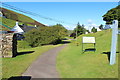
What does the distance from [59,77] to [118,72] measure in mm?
3604

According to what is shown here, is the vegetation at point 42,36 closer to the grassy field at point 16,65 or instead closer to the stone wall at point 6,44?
the grassy field at point 16,65

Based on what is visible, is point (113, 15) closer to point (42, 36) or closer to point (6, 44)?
point (42, 36)

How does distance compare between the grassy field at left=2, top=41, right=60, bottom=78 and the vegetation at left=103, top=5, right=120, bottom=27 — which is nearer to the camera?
the grassy field at left=2, top=41, right=60, bottom=78

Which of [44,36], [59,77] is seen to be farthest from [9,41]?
[44,36]

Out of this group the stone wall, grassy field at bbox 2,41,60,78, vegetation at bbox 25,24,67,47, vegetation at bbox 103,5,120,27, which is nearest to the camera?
grassy field at bbox 2,41,60,78

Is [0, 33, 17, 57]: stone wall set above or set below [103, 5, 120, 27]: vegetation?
below

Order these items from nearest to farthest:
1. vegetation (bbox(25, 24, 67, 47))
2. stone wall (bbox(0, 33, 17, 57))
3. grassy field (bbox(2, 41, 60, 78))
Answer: grassy field (bbox(2, 41, 60, 78)), stone wall (bbox(0, 33, 17, 57)), vegetation (bbox(25, 24, 67, 47))

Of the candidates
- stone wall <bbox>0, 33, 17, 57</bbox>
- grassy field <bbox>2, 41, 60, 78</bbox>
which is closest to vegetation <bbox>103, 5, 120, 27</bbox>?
grassy field <bbox>2, 41, 60, 78</bbox>

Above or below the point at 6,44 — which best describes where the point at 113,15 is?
above

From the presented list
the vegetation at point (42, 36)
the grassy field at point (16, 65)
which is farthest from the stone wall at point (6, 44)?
the vegetation at point (42, 36)

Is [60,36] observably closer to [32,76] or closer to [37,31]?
[37,31]

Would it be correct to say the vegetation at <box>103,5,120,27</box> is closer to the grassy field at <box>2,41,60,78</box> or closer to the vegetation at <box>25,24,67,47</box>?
the vegetation at <box>25,24,67,47</box>

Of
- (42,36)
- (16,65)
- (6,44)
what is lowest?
(16,65)

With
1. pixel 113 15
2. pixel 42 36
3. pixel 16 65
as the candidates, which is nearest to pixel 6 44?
pixel 16 65
